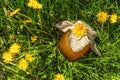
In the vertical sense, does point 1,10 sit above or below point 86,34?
above

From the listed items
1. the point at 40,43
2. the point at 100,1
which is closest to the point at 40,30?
the point at 40,43

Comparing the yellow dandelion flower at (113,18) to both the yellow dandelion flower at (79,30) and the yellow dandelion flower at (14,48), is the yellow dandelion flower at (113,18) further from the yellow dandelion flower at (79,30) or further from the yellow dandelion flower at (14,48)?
the yellow dandelion flower at (14,48)

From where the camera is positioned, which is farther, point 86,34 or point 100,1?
point 100,1

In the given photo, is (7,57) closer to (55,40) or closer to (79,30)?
(55,40)

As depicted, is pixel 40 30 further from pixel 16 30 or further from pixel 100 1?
pixel 100 1

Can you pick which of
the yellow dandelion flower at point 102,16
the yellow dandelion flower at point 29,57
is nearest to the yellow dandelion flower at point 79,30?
the yellow dandelion flower at point 102,16
